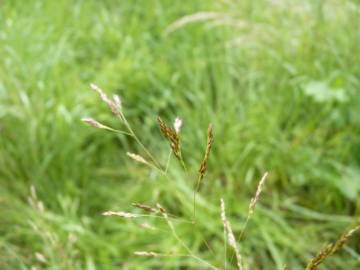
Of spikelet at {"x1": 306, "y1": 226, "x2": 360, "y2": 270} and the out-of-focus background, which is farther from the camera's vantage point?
the out-of-focus background

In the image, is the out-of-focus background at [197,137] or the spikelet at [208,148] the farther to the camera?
the out-of-focus background at [197,137]

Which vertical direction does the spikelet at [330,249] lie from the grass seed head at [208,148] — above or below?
below

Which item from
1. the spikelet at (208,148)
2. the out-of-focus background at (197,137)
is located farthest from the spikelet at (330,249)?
the out-of-focus background at (197,137)

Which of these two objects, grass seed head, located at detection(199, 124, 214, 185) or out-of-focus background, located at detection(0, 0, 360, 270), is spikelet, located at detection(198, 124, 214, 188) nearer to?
grass seed head, located at detection(199, 124, 214, 185)

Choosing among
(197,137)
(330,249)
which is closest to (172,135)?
(330,249)

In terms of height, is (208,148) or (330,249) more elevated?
(208,148)

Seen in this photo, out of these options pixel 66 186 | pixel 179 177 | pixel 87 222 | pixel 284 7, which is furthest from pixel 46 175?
pixel 284 7

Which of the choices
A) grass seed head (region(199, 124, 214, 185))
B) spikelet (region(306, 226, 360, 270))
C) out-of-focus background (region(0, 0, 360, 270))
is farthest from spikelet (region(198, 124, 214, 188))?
out-of-focus background (region(0, 0, 360, 270))

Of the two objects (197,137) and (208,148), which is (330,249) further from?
(197,137)

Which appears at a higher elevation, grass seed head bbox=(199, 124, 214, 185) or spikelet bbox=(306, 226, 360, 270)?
grass seed head bbox=(199, 124, 214, 185)

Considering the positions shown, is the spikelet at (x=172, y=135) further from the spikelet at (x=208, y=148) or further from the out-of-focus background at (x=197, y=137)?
the out-of-focus background at (x=197, y=137)
